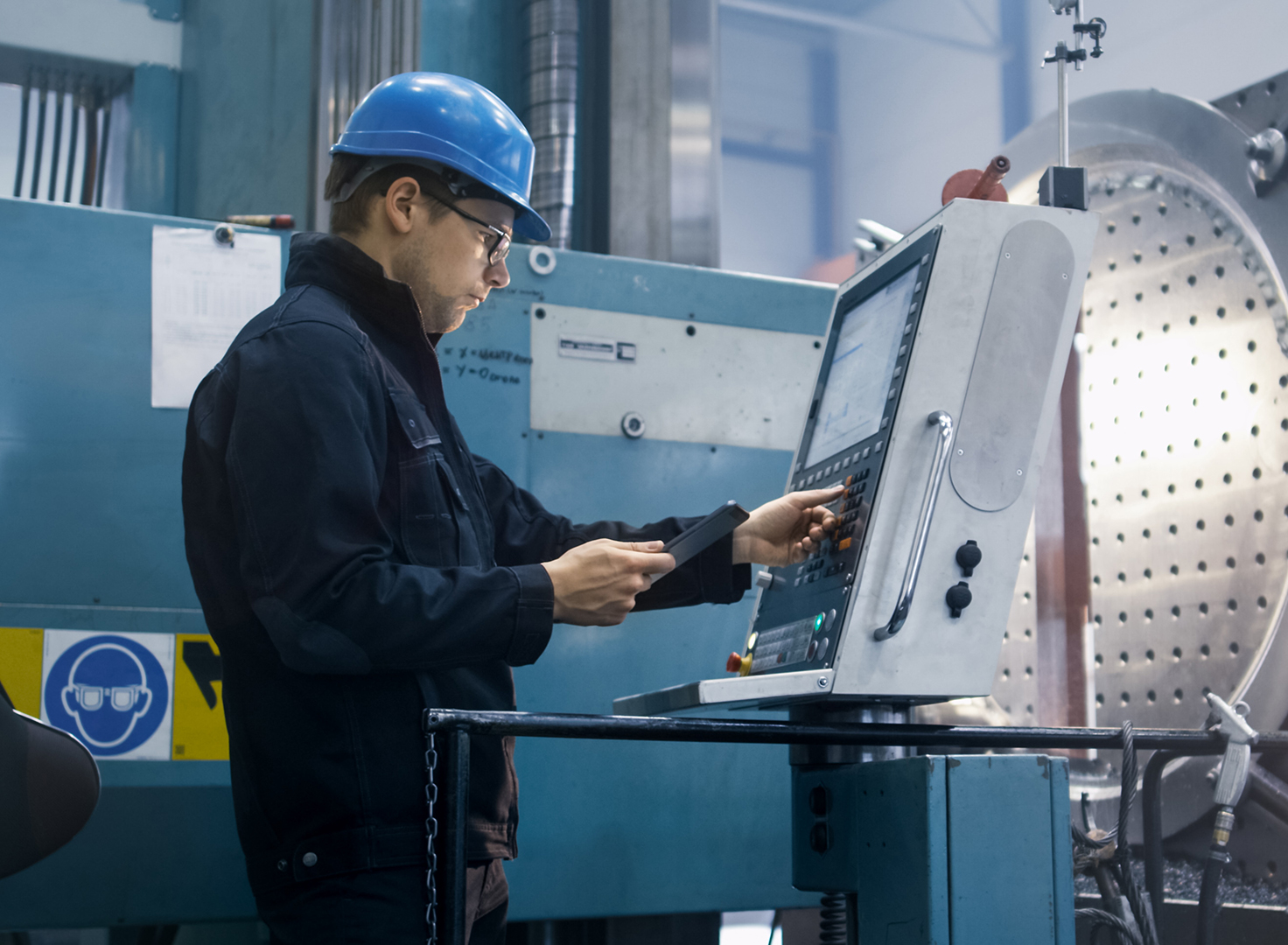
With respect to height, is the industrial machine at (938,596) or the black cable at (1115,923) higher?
the industrial machine at (938,596)

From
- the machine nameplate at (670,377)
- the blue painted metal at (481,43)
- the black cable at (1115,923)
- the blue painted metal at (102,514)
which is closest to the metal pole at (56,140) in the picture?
the blue painted metal at (481,43)

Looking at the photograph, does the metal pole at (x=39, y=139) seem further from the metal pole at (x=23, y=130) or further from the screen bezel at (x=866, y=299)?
the screen bezel at (x=866, y=299)

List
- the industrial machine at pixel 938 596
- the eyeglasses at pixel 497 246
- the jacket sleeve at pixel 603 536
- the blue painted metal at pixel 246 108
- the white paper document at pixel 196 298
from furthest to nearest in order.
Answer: the blue painted metal at pixel 246 108 → the white paper document at pixel 196 298 → the jacket sleeve at pixel 603 536 → the eyeglasses at pixel 497 246 → the industrial machine at pixel 938 596

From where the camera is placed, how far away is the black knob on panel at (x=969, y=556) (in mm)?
1227

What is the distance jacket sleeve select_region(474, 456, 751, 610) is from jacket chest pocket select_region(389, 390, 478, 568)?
0.33 metres

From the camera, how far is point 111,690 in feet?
5.54

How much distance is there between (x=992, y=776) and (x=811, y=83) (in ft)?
28.9

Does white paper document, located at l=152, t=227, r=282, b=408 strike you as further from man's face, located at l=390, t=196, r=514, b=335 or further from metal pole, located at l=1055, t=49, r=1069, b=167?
metal pole, located at l=1055, t=49, r=1069, b=167

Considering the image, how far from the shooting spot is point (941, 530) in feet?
4.04

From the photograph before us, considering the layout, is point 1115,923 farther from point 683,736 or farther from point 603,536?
point 603,536

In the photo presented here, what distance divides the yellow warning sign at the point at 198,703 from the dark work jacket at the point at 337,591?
0.57 meters

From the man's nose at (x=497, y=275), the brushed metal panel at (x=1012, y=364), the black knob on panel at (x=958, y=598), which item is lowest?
the black knob on panel at (x=958, y=598)

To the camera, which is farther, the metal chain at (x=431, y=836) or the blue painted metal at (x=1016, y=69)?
the blue painted metal at (x=1016, y=69)

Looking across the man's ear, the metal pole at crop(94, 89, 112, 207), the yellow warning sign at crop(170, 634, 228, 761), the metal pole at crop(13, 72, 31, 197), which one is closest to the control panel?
the man's ear
